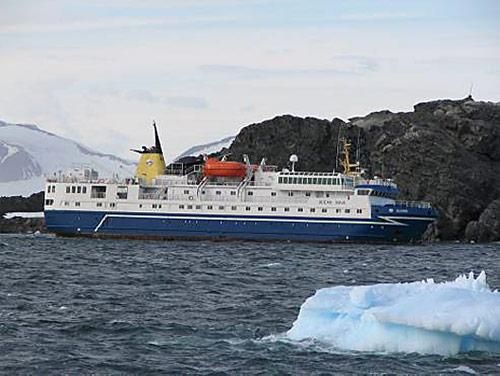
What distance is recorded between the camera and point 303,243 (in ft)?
220

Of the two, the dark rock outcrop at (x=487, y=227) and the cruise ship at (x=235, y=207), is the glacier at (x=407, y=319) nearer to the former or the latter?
the cruise ship at (x=235, y=207)

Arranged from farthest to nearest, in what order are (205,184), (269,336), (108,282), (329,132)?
1. (329,132)
2. (205,184)
3. (108,282)
4. (269,336)

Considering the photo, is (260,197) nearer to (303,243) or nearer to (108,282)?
(303,243)

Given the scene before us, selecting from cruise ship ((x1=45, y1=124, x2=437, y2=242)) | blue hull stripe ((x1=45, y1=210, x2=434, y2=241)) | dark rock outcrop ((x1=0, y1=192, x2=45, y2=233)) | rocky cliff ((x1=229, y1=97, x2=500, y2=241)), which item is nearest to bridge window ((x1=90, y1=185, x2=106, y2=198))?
cruise ship ((x1=45, y1=124, x2=437, y2=242))

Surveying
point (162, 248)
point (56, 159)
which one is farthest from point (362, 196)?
point (56, 159)

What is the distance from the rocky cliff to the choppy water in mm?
35499

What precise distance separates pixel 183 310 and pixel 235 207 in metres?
43.3

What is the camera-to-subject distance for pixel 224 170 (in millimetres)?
72312

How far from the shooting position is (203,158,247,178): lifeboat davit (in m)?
71.9

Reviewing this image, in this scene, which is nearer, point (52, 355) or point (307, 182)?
point (52, 355)

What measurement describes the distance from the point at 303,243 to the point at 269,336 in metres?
44.9

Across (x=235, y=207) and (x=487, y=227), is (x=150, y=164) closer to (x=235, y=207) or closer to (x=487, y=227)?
(x=235, y=207)

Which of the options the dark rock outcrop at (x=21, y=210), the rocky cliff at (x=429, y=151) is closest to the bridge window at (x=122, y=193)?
the rocky cliff at (x=429, y=151)

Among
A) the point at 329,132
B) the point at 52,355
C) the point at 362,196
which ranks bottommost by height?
the point at 52,355
